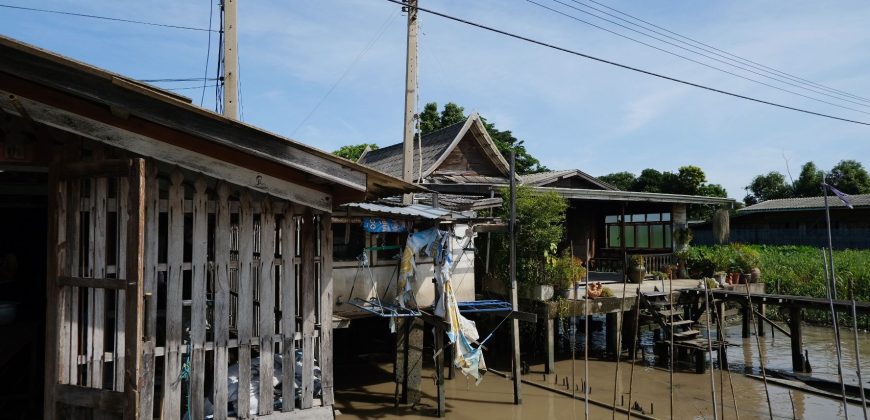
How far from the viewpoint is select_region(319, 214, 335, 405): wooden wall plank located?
5.68 m

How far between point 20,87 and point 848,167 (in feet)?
141

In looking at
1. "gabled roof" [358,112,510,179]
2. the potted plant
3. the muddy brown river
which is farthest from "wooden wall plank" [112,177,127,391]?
the potted plant

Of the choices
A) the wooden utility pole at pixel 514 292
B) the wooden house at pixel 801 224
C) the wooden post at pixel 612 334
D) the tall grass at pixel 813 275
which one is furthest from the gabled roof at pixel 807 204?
the wooden utility pole at pixel 514 292

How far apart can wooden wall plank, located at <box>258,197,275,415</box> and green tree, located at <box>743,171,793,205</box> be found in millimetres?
44253

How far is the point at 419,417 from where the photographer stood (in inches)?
370

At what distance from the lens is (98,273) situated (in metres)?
4.37

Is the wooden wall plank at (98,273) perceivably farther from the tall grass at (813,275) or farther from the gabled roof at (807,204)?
the gabled roof at (807,204)

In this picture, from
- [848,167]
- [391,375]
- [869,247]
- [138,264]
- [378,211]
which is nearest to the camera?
[138,264]

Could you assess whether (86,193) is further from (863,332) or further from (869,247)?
(869,247)

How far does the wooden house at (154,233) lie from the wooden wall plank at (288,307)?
0.01m

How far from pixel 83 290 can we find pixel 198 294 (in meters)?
0.85

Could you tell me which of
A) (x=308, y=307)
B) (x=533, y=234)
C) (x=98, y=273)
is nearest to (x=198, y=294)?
(x=98, y=273)

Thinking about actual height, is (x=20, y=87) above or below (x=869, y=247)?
above

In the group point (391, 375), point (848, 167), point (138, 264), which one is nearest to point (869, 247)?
point (848, 167)
